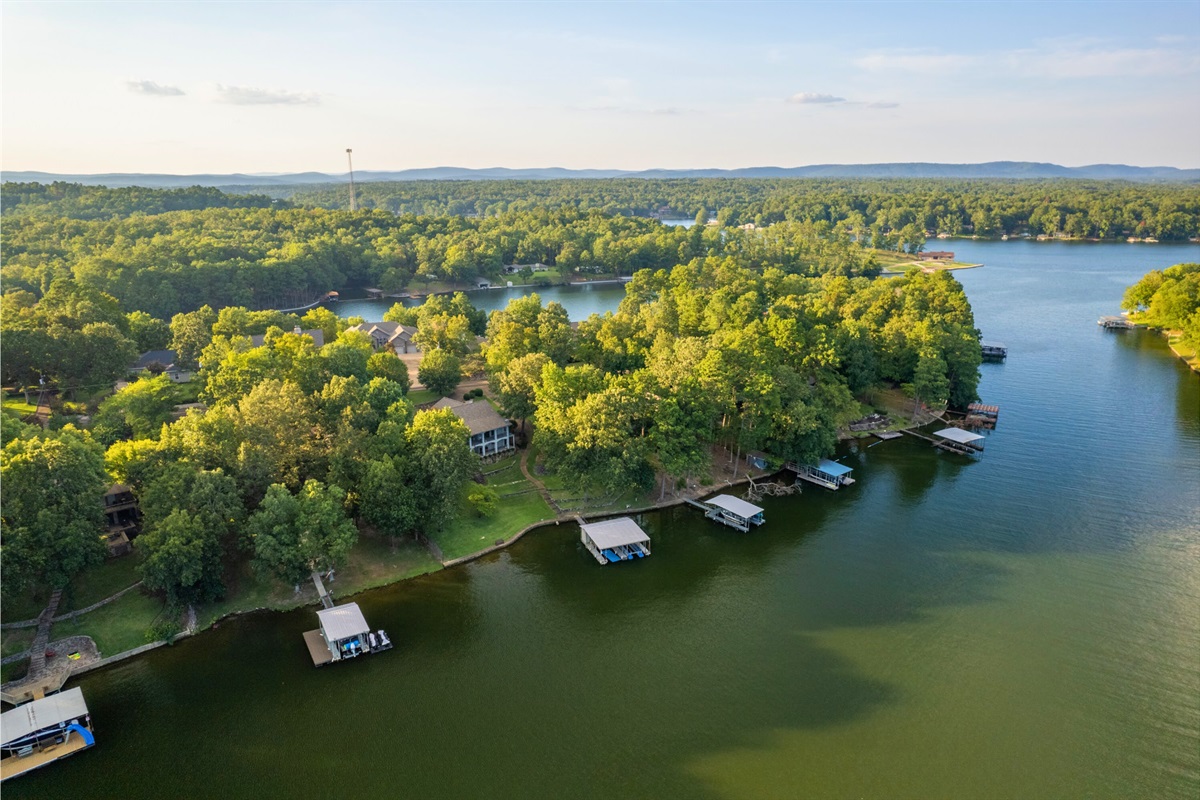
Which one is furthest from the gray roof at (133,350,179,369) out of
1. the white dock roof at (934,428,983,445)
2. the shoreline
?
the white dock roof at (934,428,983,445)

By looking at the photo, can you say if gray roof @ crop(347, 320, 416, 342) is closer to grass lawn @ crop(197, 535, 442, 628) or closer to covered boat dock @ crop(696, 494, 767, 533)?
grass lawn @ crop(197, 535, 442, 628)

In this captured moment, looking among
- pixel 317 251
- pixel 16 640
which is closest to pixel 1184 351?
pixel 16 640

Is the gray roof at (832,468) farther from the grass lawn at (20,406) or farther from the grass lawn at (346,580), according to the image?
the grass lawn at (20,406)

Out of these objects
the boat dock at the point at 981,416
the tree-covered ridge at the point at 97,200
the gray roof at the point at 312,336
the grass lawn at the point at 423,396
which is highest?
the tree-covered ridge at the point at 97,200

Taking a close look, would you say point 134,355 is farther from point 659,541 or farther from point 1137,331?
point 1137,331

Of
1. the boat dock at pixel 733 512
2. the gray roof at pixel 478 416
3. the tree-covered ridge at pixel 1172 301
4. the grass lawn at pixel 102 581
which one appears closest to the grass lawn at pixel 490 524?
the gray roof at pixel 478 416

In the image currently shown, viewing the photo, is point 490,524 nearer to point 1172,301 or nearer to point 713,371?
point 713,371
